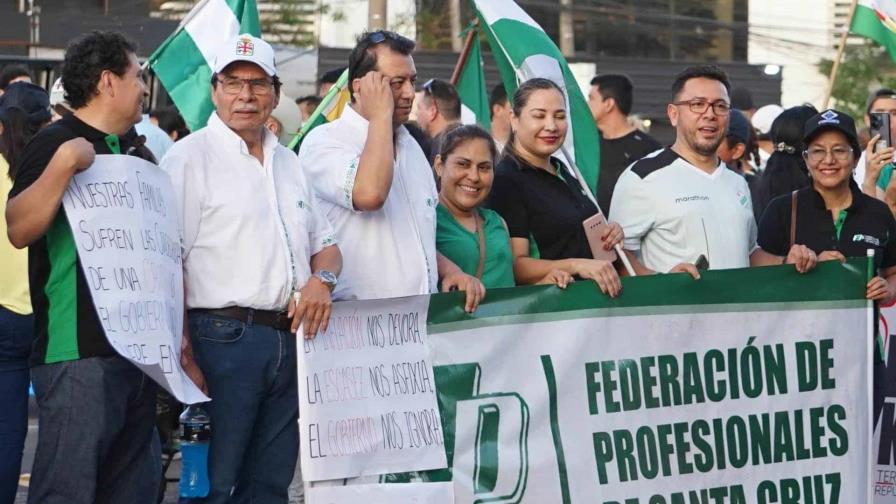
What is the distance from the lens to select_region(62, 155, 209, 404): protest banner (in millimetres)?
4844

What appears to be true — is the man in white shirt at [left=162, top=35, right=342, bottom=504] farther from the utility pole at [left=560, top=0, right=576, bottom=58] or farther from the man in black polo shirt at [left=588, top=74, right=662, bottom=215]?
the utility pole at [left=560, top=0, right=576, bottom=58]

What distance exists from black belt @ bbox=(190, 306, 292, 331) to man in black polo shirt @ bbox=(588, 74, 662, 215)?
4.91m

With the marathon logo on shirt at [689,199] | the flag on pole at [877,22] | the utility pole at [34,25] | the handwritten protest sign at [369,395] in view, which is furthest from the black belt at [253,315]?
the utility pole at [34,25]

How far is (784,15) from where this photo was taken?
3691 cm

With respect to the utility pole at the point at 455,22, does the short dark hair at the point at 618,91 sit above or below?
below

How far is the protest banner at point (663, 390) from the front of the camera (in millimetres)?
5551

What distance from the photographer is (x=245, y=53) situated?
533 centimetres

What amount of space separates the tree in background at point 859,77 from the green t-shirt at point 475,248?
2632 cm

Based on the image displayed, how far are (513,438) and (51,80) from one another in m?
11.6

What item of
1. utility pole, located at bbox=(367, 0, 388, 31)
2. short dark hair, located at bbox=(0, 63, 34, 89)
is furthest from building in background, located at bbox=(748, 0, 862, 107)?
short dark hair, located at bbox=(0, 63, 34, 89)

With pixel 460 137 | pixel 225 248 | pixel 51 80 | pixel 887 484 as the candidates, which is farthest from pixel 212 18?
pixel 51 80

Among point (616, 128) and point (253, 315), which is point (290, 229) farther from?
point (616, 128)

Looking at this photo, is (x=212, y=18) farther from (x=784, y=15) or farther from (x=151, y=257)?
(x=784, y=15)

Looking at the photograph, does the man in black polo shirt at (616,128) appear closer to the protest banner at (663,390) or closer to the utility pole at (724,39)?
the protest banner at (663,390)
